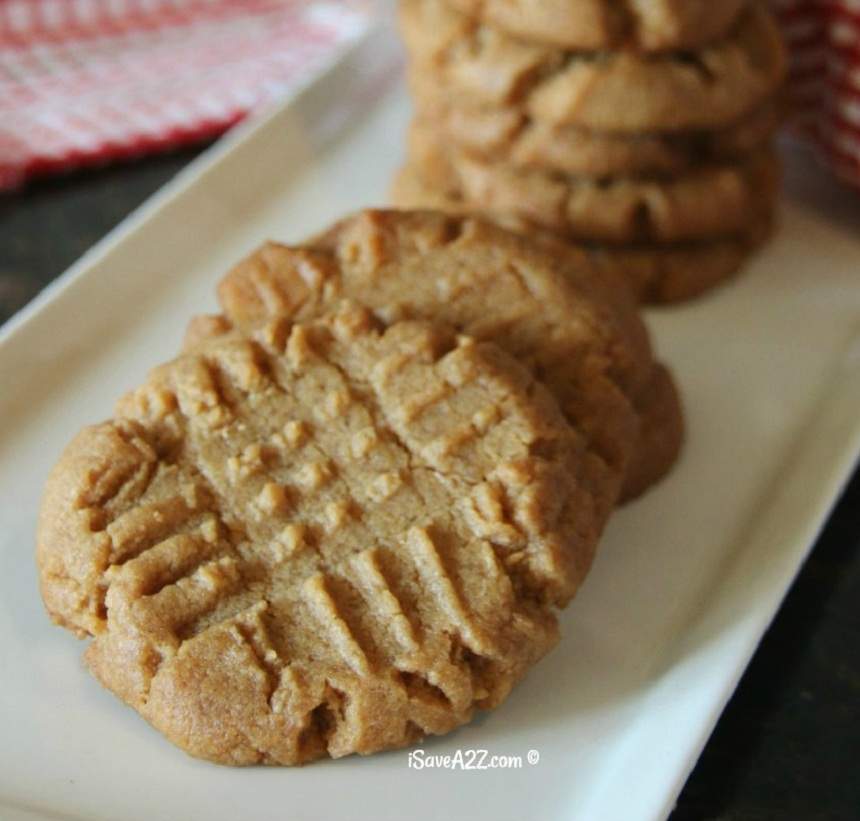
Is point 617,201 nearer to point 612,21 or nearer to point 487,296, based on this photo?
point 612,21

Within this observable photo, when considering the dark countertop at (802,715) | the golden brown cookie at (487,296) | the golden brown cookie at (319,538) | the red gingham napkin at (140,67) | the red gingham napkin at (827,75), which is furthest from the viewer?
the red gingham napkin at (140,67)

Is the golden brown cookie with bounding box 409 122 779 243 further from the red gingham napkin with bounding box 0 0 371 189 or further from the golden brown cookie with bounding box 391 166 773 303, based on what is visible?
the red gingham napkin with bounding box 0 0 371 189

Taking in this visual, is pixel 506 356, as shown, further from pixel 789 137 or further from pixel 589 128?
pixel 789 137

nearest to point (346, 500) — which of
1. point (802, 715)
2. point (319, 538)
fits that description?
point (319, 538)

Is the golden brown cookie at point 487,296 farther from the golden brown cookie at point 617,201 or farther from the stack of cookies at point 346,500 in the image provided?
the golden brown cookie at point 617,201

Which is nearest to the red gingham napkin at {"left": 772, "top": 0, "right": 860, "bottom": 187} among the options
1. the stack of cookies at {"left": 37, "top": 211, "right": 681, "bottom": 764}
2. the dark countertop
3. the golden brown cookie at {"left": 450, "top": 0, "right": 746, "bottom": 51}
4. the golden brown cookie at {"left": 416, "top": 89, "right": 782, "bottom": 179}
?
the golden brown cookie at {"left": 416, "top": 89, "right": 782, "bottom": 179}

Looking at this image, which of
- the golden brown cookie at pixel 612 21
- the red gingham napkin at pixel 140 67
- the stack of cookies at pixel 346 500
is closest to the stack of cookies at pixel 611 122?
the golden brown cookie at pixel 612 21

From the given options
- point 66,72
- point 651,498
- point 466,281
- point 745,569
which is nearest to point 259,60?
point 66,72
